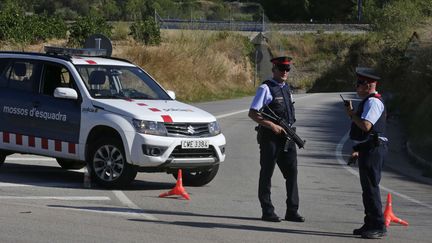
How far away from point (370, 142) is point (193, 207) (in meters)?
2.90

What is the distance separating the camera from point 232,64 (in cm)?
5116

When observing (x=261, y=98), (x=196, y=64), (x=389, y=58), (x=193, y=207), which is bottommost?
(x=196, y=64)

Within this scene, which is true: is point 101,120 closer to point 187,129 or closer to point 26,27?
point 187,129

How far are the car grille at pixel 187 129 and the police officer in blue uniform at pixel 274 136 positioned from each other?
2247 millimetres

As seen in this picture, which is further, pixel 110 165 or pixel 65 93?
pixel 65 93

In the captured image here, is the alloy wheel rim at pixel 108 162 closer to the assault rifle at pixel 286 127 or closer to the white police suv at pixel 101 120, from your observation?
the white police suv at pixel 101 120

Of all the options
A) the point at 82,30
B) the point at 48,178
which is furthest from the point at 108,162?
the point at 82,30

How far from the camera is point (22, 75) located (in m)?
13.3

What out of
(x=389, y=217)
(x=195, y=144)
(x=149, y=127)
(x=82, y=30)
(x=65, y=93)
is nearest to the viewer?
(x=389, y=217)

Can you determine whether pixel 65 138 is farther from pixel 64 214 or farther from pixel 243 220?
pixel 243 220

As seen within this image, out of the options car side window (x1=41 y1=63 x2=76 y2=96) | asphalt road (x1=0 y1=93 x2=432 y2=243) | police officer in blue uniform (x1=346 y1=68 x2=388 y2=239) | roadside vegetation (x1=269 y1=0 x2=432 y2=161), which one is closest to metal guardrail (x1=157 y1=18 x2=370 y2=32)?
roadside vegetation (x1=269 y1=0 x2=432 y2=161)

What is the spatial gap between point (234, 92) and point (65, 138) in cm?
3361

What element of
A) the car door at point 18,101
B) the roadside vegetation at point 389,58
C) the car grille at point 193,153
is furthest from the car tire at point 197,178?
the roadside vegetation at point 389,58

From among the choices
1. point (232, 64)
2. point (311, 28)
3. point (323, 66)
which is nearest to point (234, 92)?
point (232, 64)
